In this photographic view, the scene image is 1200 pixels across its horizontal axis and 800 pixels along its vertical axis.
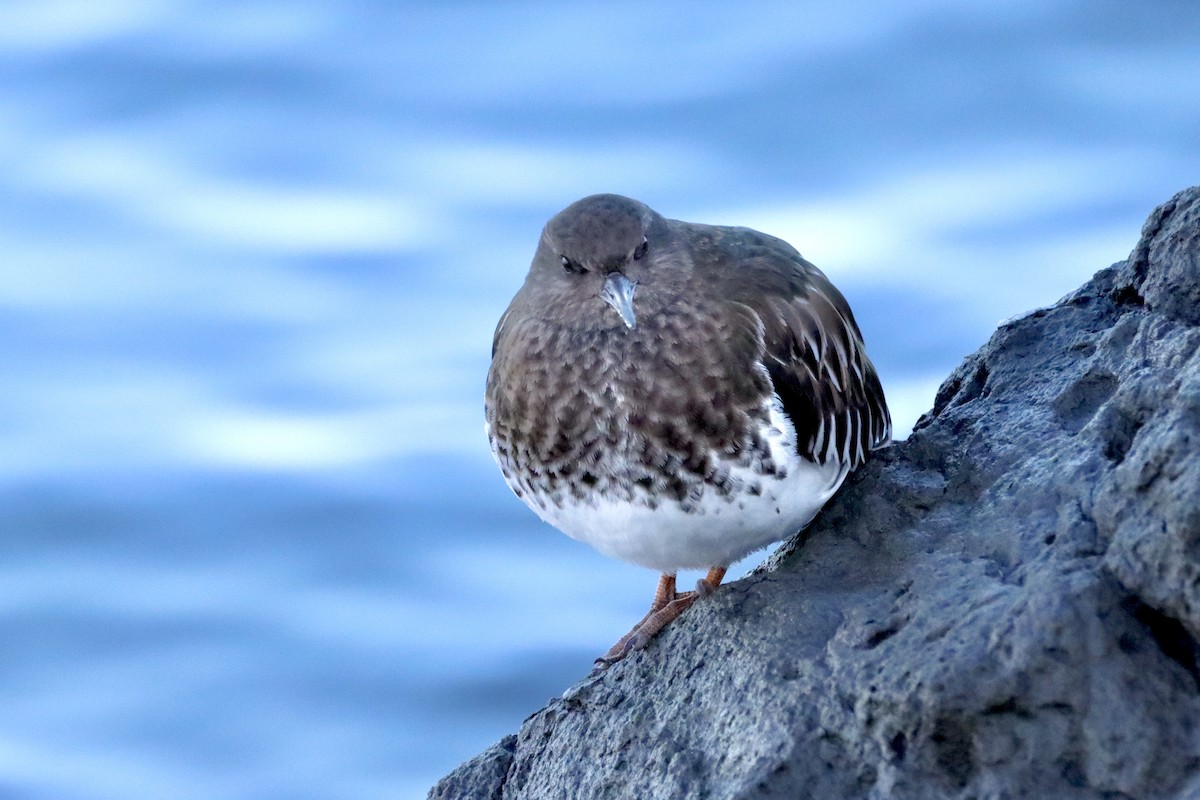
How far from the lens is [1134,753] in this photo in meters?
2.62

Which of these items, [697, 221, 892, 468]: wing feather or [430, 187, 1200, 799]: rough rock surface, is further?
[697, 221, 892, 468]: wing feather

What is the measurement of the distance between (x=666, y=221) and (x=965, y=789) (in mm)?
1784

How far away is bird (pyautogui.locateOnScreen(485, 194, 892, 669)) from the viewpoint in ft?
12.2

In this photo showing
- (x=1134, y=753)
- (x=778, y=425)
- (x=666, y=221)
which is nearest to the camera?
(x=1134, y=753)

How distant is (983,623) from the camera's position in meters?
2.83

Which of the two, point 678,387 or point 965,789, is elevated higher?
point 678,387

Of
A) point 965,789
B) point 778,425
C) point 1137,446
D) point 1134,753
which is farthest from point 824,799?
point 778,425

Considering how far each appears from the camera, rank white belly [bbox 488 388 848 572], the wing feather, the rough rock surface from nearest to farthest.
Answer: the rough rock surface
white belly [bbox 488 388 848 572]
the wing feather

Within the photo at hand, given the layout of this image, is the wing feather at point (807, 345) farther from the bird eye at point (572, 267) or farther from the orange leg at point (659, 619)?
the orange leg at point (659, 619)

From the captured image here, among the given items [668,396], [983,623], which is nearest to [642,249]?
[668,396]

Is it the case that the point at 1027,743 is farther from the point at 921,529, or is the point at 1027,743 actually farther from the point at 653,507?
the point at 653,507

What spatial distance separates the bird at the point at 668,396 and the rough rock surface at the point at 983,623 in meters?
0.17

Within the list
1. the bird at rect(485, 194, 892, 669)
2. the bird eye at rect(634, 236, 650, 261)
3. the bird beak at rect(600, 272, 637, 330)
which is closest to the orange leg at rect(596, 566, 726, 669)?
the bird at rect(485, 194, 892, 669)

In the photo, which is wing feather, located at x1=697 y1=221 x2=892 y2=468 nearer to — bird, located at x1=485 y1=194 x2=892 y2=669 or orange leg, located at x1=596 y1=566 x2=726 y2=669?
bird, located at x1=485 y1=194 x2=892 y2=669
